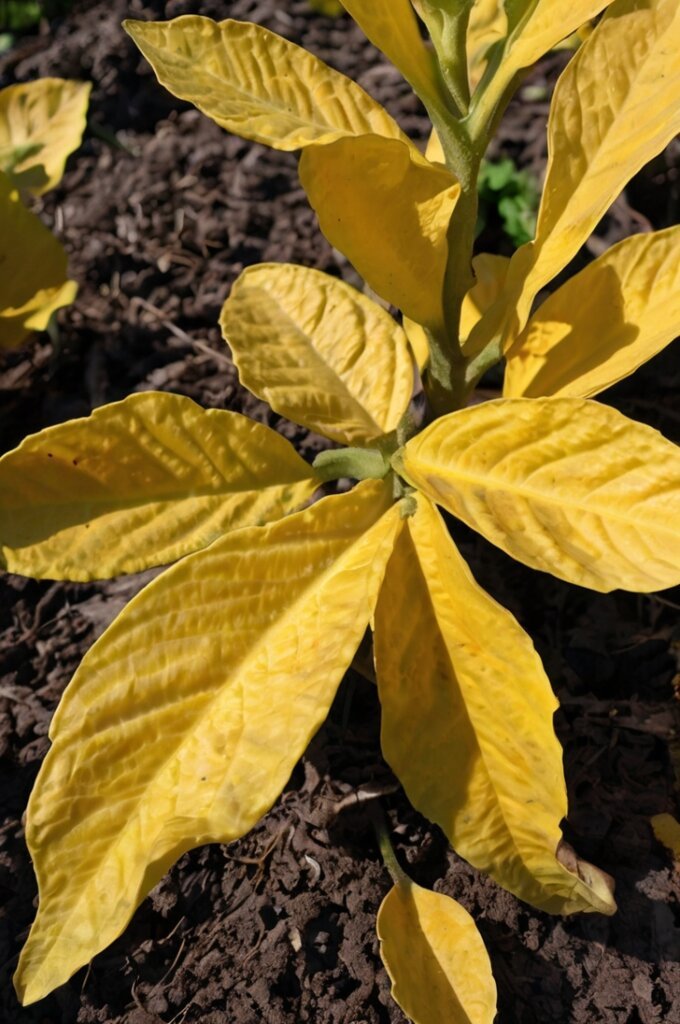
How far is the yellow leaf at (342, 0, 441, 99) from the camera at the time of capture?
0.86 meters

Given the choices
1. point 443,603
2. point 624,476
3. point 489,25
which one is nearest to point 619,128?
point 489,25

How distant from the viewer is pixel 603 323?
1.03 m

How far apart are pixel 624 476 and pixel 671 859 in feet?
1.96

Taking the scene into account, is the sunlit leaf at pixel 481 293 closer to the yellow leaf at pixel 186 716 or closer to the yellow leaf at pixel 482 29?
the yellow leaf at pixel 482 29

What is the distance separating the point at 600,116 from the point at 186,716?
29.4 inches

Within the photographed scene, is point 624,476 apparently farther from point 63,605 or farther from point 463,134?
point 63,605

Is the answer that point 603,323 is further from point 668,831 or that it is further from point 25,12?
Result: point 25,12

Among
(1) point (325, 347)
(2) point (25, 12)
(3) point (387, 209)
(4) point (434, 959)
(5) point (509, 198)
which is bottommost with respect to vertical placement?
(4) point (434, 959)

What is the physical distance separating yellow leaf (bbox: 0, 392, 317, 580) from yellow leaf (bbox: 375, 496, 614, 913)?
0.20 m

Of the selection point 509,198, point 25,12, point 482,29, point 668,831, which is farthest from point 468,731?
point 25,12

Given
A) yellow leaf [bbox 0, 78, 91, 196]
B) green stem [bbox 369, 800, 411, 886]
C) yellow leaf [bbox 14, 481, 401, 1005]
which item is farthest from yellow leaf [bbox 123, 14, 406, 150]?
green stem [bbox 369, 800, 411, 886]

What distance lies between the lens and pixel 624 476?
763mm

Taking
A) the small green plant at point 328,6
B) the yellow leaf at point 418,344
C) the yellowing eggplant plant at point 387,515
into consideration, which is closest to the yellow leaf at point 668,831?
the yellowing eggplant plant at point 387,515

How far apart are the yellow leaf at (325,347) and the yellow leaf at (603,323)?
150mm
